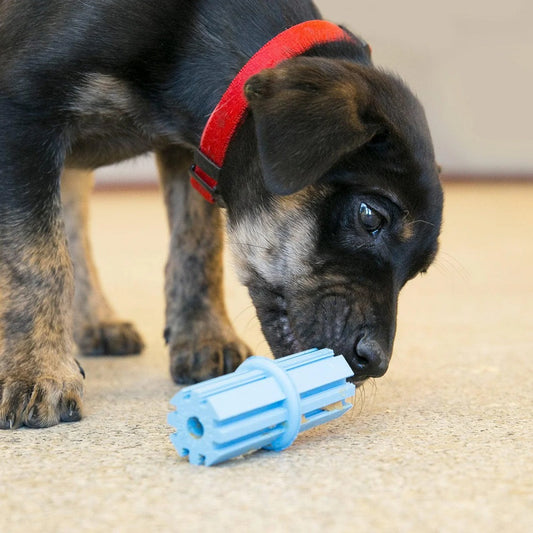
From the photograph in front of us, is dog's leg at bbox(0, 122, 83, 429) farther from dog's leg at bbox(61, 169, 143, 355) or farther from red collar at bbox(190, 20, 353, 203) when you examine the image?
dog's leg at bbox(61, 169, 143, 355)

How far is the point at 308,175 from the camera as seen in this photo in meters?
2.24

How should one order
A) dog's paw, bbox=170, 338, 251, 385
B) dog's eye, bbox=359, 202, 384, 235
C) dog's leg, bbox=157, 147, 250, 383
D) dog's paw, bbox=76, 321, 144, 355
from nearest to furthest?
dog's eye, bbox=359, 202, 384, 235 < dog's paw, bbox=170, 338, 251, 385 < dog's leg, bbox=157, 147, 250, 383 < dog's paw, bbox=76, 321, 144, 355

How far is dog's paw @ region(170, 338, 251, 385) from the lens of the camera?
313cm

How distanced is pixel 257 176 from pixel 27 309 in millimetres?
737

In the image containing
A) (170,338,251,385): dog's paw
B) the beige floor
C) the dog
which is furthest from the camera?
(170,338,251,385): dog's paw

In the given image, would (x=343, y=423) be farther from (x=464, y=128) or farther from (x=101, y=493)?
(x=464, y=128)

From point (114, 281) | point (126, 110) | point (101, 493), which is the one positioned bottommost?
point (114, 281)

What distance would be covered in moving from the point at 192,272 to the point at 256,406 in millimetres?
1403

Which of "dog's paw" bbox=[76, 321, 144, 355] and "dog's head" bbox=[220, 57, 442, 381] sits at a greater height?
"dog's head" bbox=[220, 57, 442, 381]

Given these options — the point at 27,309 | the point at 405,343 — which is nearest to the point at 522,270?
the point at 405,343

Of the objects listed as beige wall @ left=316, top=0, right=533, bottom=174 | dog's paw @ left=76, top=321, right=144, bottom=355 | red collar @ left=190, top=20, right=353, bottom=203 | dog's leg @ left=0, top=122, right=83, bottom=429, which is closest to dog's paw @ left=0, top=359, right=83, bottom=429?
dog's leg @ left=0, top=122, right=83, bottom=429

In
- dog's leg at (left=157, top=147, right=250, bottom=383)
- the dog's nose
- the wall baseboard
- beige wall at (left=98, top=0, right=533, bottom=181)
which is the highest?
the dog's nose

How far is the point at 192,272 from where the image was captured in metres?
3.36

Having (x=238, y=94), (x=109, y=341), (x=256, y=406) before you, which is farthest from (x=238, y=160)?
(x=109, y=341)
